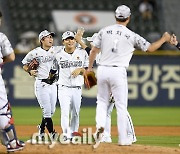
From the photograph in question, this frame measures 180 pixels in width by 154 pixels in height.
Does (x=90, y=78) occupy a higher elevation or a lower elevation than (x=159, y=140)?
higher

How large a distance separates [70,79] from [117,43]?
1.93 m

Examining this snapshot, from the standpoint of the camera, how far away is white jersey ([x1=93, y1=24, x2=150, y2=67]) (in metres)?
11.1

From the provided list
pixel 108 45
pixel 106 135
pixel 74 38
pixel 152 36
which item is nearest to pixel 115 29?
pixel 108 45

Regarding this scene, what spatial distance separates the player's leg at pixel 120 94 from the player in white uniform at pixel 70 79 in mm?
1554

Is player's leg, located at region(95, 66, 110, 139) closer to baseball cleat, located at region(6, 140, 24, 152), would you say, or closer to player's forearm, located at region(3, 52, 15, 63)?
baseball cleat, located at region(6, 140, 24, 152)

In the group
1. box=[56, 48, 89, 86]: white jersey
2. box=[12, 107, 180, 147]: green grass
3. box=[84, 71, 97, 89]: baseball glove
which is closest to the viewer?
box=[84, 71, 97, 89]: baseball glove

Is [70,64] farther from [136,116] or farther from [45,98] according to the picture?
[136,116]

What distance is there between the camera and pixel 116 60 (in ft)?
36.5

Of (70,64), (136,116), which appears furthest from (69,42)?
(136,116)

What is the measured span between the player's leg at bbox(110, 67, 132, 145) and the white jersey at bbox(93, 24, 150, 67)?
150 mm

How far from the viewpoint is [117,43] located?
11133mm

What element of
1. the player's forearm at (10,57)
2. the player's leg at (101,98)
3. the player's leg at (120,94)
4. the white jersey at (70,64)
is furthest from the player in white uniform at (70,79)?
the player's forearm at (10,57)

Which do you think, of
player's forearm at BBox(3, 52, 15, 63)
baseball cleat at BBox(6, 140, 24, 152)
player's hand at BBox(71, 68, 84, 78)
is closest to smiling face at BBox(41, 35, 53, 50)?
player's hand at BBox(71, 68, 84, 78)

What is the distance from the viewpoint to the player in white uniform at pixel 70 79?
12.6 meters
